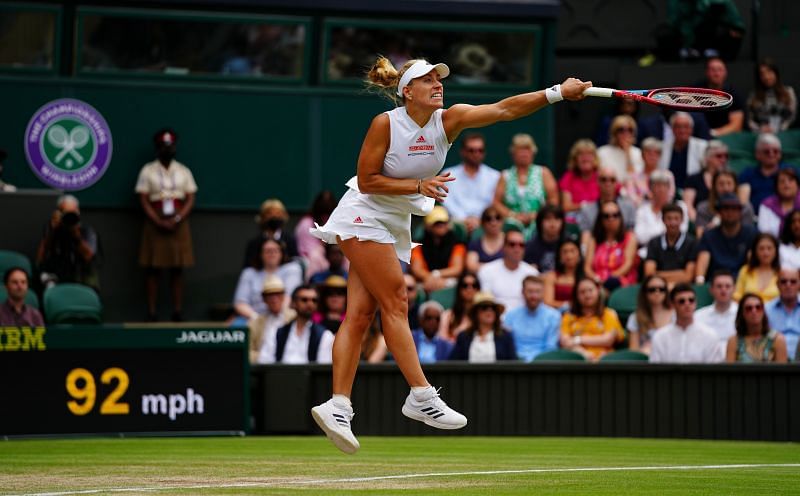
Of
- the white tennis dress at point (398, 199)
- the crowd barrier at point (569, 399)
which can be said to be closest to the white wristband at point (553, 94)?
the white tennis dress at point (398, 199)

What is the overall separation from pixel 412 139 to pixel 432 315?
18.3 ft

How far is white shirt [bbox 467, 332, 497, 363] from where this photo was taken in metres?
12.8

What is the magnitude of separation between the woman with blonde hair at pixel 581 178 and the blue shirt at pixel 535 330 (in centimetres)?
237

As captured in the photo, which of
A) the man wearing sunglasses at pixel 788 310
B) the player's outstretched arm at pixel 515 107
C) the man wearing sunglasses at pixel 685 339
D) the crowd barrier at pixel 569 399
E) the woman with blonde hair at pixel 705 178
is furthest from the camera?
the woman with blonde hair at pixel 705 178

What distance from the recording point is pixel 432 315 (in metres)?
13.1

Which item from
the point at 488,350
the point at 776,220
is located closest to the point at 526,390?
the point at 488,350

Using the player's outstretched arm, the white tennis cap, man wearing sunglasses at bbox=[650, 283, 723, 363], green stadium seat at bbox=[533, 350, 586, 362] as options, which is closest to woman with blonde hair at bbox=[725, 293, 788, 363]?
man wearing sunglasses at bbox=[650, 283, 723, 363]

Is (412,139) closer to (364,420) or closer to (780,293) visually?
(364,420)

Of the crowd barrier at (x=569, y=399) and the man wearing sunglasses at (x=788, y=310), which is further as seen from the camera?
the man wearing sunglasses at (x=788, y=310)

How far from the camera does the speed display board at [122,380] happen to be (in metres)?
11.6

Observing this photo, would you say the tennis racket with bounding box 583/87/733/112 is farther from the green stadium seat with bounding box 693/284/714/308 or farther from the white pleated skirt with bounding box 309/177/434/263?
the green stadium seat with bounding box 693/284/714/308

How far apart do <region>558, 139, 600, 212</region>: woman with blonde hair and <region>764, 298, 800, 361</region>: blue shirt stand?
2.97 metres

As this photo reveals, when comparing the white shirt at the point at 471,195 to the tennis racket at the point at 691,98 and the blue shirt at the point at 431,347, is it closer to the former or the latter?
the blue shirt at the point at 431,347

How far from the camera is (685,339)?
40.7 feet
